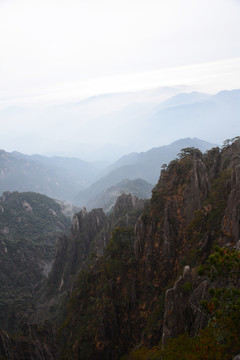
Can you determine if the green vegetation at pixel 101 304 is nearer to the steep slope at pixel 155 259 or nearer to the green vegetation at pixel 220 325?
the steep slope at pixel 155 259

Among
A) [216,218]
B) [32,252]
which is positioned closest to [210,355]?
[216,218]

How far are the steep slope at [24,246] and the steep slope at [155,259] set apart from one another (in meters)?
26.2

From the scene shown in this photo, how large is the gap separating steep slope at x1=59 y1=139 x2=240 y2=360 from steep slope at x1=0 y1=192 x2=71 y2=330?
85.9 ft

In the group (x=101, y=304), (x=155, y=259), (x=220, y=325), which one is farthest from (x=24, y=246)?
(x=220, y=325)

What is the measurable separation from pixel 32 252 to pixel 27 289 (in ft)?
40.6

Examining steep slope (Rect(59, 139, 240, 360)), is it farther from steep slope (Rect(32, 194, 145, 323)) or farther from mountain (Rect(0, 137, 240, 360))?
steep slope (Rect(32, 194, 145, 323))

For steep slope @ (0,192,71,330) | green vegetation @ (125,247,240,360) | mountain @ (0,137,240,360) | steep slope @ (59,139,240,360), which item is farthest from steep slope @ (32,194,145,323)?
green vegetation @ (125,247,240,360)

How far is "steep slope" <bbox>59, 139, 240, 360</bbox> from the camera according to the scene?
71.8 ft

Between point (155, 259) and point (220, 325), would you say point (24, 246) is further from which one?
point (220, 325)

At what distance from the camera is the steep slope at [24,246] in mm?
52169

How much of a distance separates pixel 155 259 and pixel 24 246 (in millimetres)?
56227

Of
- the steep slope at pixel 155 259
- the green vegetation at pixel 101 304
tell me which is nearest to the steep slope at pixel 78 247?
the green vegetation at pixel 101 304

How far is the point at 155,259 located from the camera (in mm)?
26609

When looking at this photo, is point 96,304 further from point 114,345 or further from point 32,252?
point 32,252
